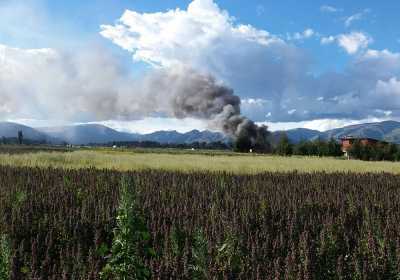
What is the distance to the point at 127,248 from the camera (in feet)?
15.8

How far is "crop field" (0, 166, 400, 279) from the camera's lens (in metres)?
4.82

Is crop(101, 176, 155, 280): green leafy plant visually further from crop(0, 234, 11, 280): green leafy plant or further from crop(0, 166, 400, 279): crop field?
crop(0, 234, 11, 280): green leafy plant

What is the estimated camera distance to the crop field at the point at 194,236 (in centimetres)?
482

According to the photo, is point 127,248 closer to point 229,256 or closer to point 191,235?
point 229,256

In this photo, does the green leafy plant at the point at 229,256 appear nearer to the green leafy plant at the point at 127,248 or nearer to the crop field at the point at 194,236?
the crop field at the point at 194,236

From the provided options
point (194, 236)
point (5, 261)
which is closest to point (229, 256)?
point (194, 236)

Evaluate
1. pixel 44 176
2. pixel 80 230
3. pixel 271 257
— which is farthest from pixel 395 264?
pixel 44 176

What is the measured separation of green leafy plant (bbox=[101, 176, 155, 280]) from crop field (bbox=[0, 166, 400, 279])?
0.01 m

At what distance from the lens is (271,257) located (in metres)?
5.89

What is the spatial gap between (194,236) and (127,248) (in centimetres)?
160

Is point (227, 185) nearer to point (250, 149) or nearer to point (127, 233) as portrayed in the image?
point (127, 233)

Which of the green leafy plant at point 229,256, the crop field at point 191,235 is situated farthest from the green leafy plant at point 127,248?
the green leafy plant at point 229,256

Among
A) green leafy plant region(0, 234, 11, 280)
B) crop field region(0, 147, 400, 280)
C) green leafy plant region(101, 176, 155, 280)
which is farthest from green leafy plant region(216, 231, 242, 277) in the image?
green leafy plant region(0, 234, 11, 280)

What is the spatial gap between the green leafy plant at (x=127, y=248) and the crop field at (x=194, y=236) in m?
0.01
